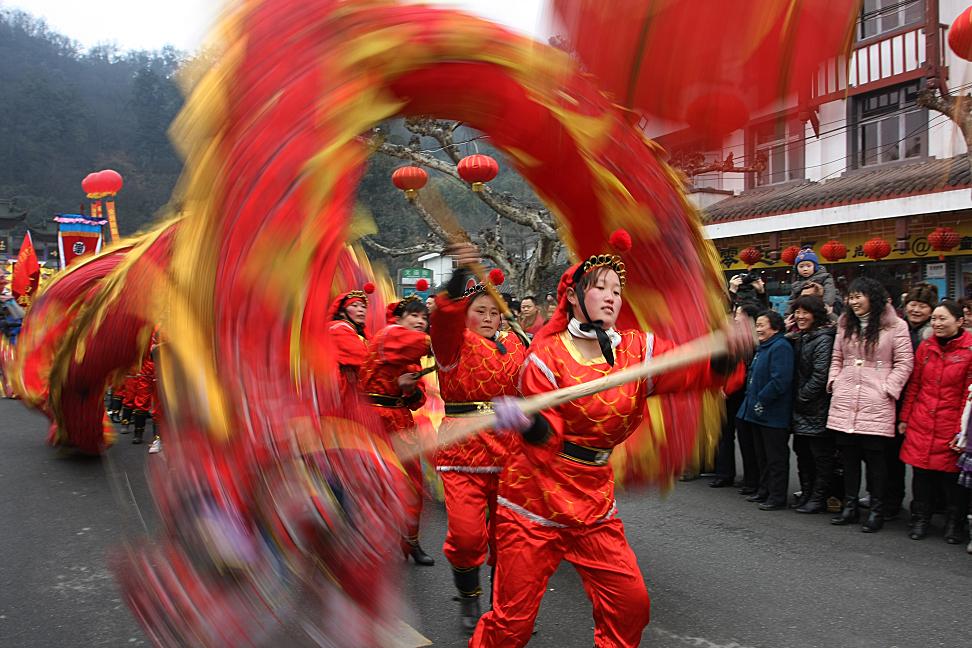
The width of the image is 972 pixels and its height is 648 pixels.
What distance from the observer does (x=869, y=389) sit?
15.7 feet

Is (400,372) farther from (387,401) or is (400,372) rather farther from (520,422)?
(520,422)

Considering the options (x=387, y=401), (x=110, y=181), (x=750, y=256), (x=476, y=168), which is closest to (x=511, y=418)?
(x=387, y=401)

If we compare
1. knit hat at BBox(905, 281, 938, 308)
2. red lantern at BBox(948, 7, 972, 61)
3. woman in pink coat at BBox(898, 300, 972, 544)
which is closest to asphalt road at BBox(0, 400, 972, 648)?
woman in pink coat at BBox(898, 300, 972, 544)

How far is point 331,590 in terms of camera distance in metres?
1.89

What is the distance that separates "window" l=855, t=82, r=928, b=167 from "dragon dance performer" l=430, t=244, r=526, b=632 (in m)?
8.78

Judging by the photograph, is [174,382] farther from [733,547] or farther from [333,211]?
[733,547]

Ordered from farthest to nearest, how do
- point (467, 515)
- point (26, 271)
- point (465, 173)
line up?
1. point (26, 271)
2. point (465, 173)
3. point (467, 515)

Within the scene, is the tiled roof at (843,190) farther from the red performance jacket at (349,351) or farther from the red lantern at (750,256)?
the red performance jacket at (349,351)

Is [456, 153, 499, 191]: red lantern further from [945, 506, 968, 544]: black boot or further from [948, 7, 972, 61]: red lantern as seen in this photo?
[945, 506, 968, 544]: black boot

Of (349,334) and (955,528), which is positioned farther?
(955,528)

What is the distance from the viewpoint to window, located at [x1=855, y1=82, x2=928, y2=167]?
1049cm

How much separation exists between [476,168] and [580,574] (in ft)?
16.9

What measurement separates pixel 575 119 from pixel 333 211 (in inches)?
34.1

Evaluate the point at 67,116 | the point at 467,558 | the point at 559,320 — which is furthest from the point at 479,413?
the point at 67,116
